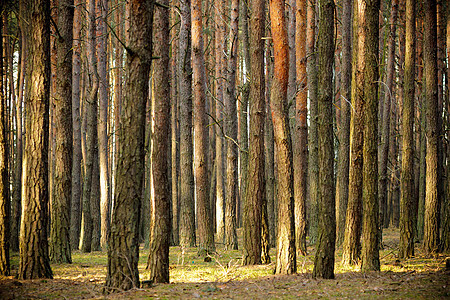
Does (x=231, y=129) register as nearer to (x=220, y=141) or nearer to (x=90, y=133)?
(x=90, y=133)

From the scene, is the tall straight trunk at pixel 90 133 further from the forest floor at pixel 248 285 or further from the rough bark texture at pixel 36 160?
the rough bark texture at pixel 36 160

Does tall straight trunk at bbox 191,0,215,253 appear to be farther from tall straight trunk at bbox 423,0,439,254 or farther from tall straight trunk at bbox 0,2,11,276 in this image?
tall straight trunk at bbox 423,0,439,254

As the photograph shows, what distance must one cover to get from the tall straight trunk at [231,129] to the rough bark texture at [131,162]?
19.7ft

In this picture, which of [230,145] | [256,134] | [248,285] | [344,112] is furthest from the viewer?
[230,145]

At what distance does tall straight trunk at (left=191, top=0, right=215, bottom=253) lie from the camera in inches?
464

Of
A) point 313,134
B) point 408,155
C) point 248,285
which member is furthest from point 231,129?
point 248,285

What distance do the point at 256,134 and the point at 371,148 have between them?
2406 mm

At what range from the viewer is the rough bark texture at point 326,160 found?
25.3ft

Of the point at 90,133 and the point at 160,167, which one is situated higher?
the point at 90,133

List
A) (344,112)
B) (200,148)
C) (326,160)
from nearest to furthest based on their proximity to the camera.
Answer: (326,160), (200,148), (344,112)

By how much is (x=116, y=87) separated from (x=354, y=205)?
15.5 meters

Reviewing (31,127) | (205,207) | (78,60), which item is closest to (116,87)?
(78,60)

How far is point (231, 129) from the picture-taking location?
1317 centimetres

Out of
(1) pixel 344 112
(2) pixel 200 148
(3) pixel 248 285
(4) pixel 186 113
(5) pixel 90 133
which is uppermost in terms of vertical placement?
(1) pixel 344 112
